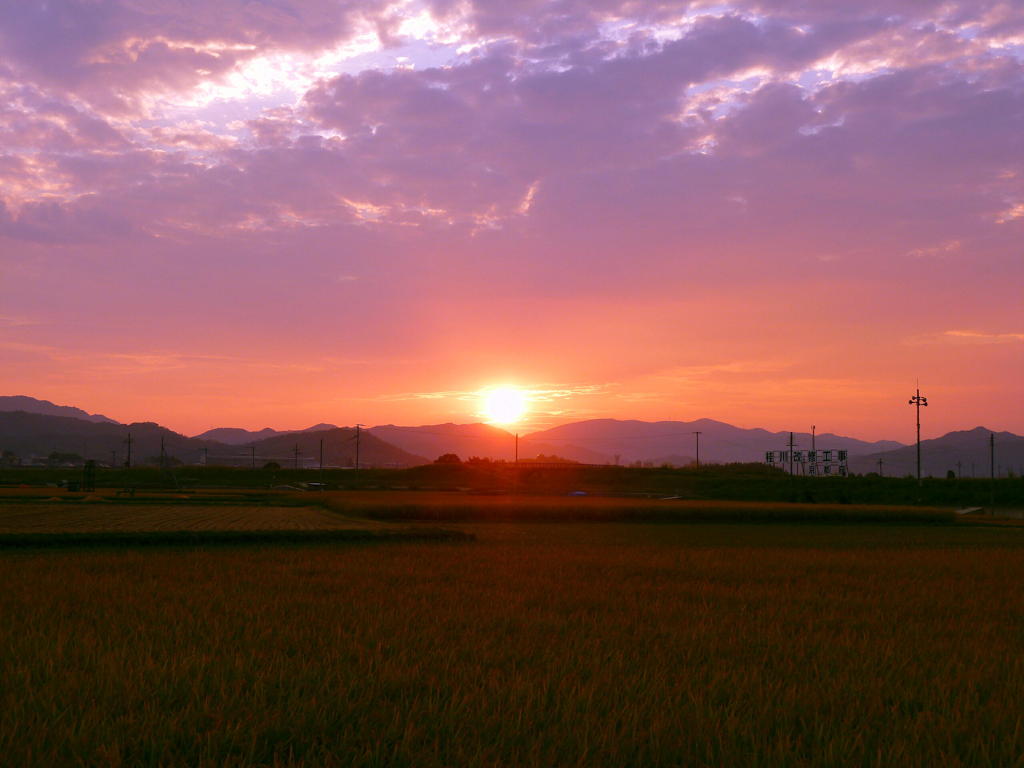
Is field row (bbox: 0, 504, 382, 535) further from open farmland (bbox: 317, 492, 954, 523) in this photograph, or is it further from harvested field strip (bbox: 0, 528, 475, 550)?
open farmland (bbox: 317, 492, 954, 523)

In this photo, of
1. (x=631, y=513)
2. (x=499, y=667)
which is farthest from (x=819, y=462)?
(x=499, y=667)

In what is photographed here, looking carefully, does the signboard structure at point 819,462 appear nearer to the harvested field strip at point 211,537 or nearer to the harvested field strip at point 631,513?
the harvested field strip at point 631,513

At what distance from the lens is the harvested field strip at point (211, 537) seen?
73.5 feet

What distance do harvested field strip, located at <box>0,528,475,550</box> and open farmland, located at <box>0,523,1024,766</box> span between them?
5.54 meters

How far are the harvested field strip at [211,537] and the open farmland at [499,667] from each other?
5545mm

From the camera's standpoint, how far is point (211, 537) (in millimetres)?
24375

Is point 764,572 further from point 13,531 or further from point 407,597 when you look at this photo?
point 13,531

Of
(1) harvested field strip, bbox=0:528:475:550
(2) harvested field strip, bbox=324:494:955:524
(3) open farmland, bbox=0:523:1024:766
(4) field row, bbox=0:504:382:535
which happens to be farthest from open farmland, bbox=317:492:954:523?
(3) open farmland, bbox=0:523:1024:766

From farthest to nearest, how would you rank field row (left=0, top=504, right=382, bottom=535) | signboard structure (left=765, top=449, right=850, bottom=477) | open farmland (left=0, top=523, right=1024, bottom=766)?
1. signboard structure (left=765, top=449, right=850, bottom=477)
2. field row (left=0, top=504, right=382, bottom=535)
3. open farmland (left=0, top=523, right=1024, bottom=766)

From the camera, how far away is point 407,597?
1301cm

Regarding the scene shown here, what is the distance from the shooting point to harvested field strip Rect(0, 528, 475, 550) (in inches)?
882


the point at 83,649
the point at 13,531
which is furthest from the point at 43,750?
the point at 13,531

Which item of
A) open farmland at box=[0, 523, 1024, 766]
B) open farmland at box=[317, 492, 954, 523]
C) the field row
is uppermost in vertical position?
open farmland at box=[0, 523, 1024, 766]

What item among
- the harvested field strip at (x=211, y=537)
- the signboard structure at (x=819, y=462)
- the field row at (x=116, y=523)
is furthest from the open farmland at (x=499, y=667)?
the signboard structure at (x=819, y=462)
